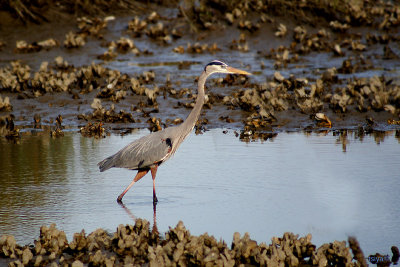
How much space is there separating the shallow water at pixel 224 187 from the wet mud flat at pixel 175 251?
1.47 feet

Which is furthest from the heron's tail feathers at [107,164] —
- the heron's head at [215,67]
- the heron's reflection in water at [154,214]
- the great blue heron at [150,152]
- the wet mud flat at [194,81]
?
the wet mud flat at [194,81]

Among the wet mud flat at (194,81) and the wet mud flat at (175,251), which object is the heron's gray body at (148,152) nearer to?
the wet mud flat at (194,81)

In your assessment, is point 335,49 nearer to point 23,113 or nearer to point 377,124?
point 377,124

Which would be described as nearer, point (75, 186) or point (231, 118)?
point (75, 186)

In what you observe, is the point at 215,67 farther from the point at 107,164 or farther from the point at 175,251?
the point at 175,251

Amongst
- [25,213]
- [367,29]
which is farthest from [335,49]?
[25,213]

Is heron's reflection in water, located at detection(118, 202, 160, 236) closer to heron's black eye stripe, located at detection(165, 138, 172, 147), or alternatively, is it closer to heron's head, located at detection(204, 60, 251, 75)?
heron's black eye stripe, located at detection(165, 138, 172, 147)

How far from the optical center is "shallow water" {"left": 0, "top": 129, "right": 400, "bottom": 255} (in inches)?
278

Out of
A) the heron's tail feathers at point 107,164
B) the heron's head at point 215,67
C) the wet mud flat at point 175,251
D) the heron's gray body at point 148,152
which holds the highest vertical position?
the heron's head at point 215,67

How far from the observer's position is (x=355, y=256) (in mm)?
6062

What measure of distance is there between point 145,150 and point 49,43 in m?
11.5

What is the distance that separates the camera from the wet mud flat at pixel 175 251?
576 cm

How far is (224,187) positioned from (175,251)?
2.80m

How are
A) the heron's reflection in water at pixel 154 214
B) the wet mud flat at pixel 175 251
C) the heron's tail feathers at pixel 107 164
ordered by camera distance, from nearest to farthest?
1. the wet mud flat at pixel 175 251
2. the heron's reflection in water at pixel 154 214
3. the heron's tail feathers at pixel 107 164
